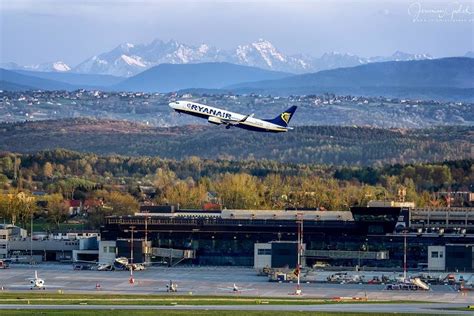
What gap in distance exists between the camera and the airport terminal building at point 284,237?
5979 inches

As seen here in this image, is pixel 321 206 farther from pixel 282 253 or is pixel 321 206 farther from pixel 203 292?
pixel 203 292

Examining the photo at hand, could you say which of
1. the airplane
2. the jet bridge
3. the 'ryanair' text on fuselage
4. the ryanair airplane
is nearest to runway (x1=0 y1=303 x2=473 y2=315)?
the airplane

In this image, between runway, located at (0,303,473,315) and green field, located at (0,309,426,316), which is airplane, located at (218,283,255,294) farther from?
green field, located at (0,309,426,316)

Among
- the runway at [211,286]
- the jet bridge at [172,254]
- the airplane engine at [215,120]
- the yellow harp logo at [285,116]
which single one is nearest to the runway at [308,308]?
the runway at [211,286]

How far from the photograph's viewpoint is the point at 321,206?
622 ft

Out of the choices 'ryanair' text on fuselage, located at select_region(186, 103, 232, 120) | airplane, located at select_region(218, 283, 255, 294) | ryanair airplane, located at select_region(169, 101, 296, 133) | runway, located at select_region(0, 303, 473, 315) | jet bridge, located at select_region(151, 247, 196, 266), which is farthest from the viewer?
'ryanair' text on fuselage, located at select_region(186, 103, 232, 120)

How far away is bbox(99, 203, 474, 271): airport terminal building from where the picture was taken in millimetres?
151875

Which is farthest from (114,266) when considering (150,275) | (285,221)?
(285,221)

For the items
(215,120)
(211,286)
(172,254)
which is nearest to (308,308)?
(211,286)

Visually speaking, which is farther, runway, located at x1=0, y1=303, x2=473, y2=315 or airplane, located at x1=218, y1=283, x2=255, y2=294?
airplane, located at x1=218, y1=283, x2=255, y2=294

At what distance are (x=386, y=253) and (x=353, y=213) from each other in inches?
228

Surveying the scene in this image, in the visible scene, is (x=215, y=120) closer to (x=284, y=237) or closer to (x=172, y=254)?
(x=284, y=237)

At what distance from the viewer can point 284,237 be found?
155 metres

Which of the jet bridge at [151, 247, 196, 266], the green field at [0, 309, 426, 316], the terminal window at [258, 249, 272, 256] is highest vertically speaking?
the terminal window at [258, 249, 272, 256]
